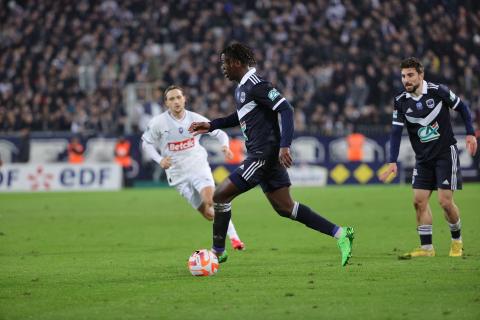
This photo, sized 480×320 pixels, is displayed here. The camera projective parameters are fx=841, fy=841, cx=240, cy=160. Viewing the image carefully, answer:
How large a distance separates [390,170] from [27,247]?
5542mm

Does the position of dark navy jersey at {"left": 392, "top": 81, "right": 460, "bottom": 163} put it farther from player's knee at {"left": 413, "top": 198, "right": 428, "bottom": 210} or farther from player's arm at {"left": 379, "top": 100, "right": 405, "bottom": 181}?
player's knee at {"left": 413, "top": 198, "right": 428, "bottom": 210}

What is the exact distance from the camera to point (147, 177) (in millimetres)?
30250

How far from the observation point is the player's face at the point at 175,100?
480 inches

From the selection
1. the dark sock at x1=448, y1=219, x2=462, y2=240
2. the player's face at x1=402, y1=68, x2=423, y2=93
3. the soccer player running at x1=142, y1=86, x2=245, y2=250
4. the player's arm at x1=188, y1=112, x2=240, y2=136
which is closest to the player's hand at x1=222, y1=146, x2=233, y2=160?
the soccer player running at x1=142, y1=86, x2=245, y2=250

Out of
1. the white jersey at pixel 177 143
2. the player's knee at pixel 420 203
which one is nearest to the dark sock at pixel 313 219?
the player's knee at pixel 420 203

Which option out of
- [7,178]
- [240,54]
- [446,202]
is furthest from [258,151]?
[7,178]

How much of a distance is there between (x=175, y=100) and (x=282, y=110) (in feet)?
12.0

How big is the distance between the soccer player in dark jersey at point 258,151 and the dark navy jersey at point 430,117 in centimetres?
164

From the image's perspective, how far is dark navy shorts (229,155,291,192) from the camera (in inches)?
354

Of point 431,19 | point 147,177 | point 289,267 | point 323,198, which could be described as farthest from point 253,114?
point 431,19

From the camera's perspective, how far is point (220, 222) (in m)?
9.26

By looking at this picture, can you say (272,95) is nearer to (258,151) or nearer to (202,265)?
(258,151)

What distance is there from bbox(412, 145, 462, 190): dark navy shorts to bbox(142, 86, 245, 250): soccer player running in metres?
3.22

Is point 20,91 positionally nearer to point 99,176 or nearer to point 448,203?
point 99,176
